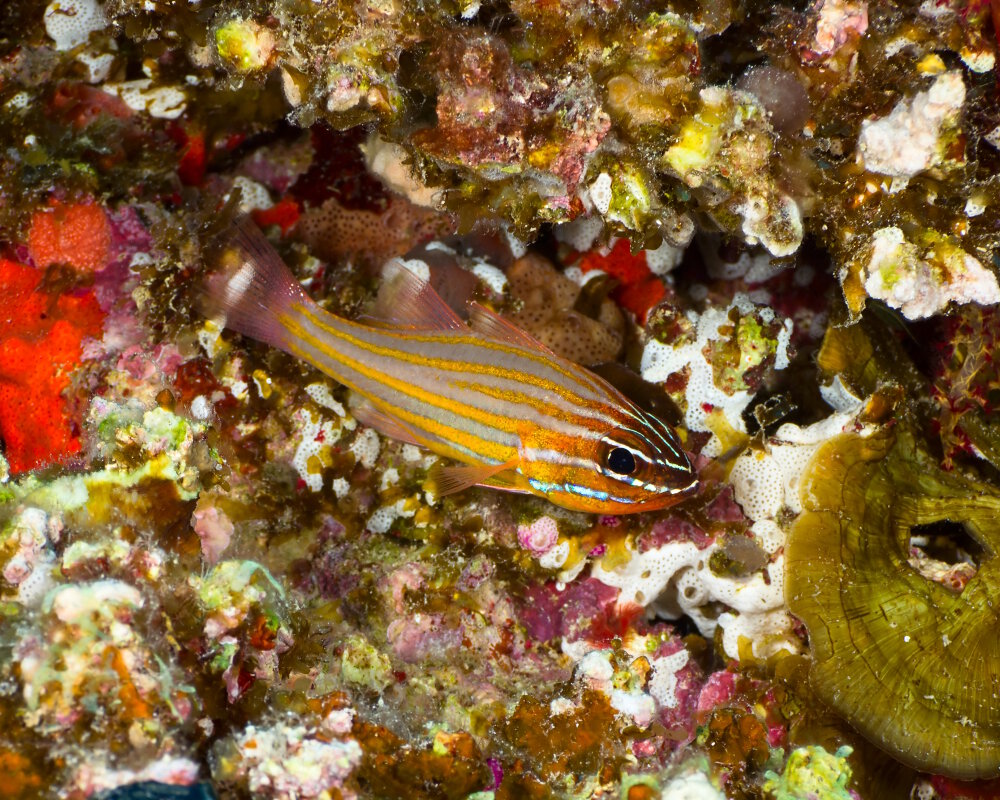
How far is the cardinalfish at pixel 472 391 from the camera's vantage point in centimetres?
329

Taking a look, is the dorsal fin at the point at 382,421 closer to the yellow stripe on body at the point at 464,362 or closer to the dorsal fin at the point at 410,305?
the yellow stripe on body at the point at 464,362

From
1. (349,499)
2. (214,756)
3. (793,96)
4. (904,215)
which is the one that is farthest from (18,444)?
(904,215)

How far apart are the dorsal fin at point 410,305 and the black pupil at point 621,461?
1.01 m

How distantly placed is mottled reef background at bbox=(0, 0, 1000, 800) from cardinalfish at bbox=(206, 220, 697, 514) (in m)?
0.44

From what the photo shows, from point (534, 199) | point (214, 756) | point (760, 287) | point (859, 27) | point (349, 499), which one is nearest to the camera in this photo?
point (214, 756)

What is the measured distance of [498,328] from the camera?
11.6 ft

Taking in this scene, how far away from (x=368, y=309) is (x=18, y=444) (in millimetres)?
2071

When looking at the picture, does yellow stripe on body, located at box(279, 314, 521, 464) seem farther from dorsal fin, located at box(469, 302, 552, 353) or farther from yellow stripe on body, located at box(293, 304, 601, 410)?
dorsal fin, located at box(469, 302, 552, 353)

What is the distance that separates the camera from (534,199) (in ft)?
10.4

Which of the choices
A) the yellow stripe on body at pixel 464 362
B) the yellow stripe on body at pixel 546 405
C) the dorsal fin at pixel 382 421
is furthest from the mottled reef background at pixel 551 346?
the yellow stripe on body at pixel 546 405

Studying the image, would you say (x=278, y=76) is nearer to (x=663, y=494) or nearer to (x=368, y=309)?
(x=368, y=309)

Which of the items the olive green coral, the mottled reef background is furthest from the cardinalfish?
the olive green coral

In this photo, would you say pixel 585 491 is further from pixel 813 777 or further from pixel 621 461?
pixel 813 777

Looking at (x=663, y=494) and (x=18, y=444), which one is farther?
(x=18, y=444)
